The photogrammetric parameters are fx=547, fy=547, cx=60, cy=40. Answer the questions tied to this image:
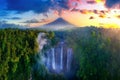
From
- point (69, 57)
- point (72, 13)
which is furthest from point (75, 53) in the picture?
point (72, 13)

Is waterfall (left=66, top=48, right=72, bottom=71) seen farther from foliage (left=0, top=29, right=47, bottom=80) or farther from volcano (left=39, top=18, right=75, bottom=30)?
foliage (left=0, top=29, right=47, bottom=80)

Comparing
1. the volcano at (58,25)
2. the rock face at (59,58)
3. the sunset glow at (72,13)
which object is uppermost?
the sunset glow at (72,13)

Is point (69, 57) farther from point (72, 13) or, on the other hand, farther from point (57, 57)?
point (72, 13)

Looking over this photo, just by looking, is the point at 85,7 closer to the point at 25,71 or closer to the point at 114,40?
the point at 114,40

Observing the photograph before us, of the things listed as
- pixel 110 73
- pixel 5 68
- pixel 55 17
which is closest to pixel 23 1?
pixel 55 17

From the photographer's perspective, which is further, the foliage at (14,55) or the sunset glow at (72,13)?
the sunset glow at (72,13)

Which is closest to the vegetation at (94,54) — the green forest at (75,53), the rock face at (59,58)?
the green forest at (75,53)

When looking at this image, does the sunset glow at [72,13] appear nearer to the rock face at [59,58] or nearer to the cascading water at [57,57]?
the cascading water at [57,57]
